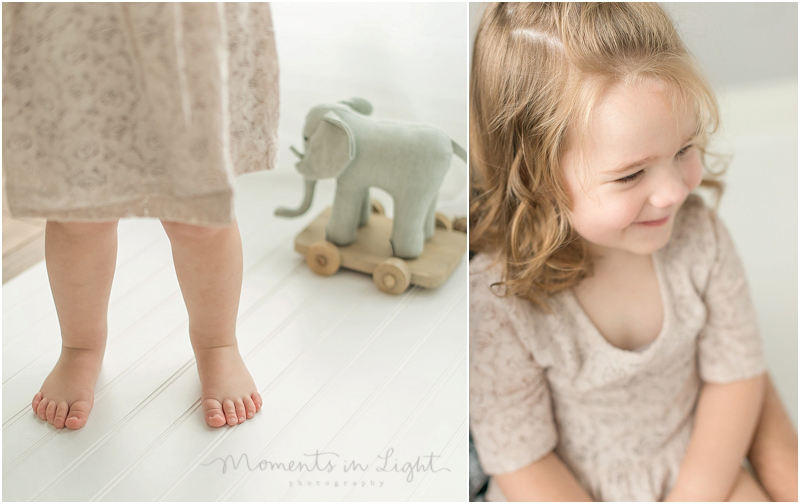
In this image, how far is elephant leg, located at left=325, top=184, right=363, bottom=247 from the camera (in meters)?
1.03

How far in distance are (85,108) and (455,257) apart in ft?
2.08

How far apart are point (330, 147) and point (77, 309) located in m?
0.41

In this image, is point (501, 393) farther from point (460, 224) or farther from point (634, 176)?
point (460, 224)

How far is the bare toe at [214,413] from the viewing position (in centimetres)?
74

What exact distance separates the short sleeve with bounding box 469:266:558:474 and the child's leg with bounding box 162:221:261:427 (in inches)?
10.5

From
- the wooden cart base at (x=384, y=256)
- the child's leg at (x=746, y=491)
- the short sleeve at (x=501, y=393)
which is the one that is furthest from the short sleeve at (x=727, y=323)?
the wooden cart base at (x=384, y=256)

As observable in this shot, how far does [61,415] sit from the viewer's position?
29.1 inches

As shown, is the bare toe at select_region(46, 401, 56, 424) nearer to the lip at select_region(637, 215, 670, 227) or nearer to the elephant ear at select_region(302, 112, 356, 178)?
the elephant ear at select_region(302, 112, 356, 178)

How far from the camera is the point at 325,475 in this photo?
68 cm

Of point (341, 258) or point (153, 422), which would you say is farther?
point (341, 258)

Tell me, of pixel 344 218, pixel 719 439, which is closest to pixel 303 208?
pixel 344 218

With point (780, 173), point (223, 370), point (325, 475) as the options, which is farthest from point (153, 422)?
point (780, 173)

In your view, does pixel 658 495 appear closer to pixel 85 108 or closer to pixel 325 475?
pixel 325 475

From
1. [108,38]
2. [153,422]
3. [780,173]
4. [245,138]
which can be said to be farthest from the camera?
[780,173]
